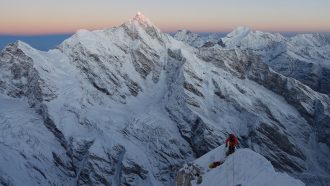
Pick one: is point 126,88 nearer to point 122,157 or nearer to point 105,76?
point 105,76

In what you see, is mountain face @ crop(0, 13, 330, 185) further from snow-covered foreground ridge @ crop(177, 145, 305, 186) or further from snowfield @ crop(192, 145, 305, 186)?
snowfield @ crop(192, 145, 305, 186)

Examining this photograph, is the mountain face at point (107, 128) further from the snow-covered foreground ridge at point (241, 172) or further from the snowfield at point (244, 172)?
the snowfield at point (244, 172)

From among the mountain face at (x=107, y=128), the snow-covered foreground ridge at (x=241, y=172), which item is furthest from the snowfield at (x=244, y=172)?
the mountain face at (x=107, y=128)

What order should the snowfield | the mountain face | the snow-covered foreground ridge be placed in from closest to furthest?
the snowfield, the snow-covered foreground ridge, the mountain face

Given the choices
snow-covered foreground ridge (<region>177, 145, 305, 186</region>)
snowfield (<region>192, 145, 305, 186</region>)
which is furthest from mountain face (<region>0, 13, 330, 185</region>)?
snowfield (<region>192, 145, 305, 186</region>)

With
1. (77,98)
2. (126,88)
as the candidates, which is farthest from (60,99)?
(126,88)

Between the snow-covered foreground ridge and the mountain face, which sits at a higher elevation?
the snow-covered foreground ridge

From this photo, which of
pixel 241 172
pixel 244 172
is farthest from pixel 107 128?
pixel 244 172

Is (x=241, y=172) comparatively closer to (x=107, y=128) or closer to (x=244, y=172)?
(x=244, y=172)
